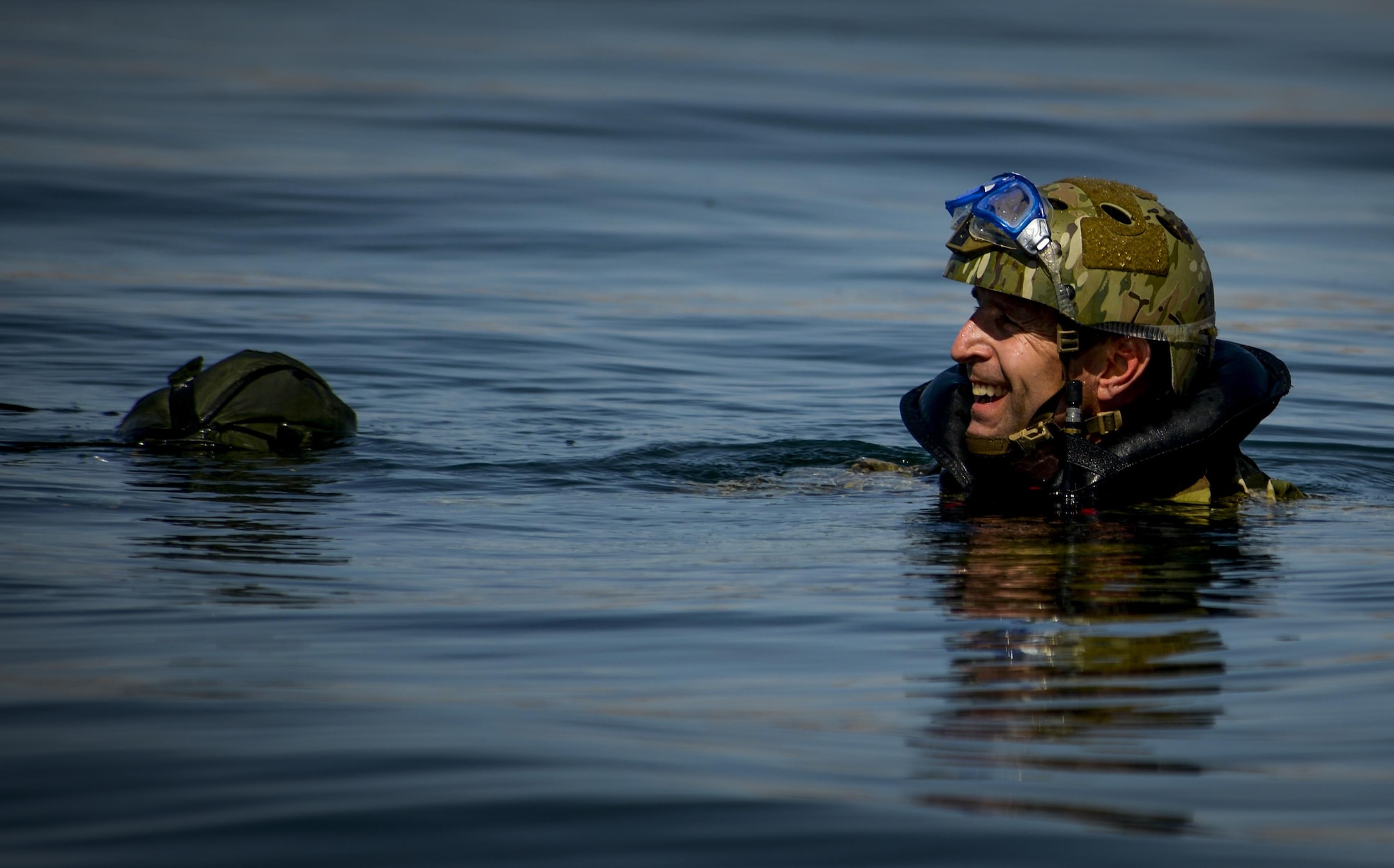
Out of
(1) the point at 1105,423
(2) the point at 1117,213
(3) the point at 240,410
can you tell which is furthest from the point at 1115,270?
(3) the point at 240,410

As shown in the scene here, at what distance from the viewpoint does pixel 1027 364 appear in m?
5.83

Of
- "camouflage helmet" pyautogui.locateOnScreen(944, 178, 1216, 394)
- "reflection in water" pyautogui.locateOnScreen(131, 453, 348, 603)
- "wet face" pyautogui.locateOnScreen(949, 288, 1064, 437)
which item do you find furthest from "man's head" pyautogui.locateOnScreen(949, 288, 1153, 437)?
"reflection in water" pyautogui.locateOnScreen(131, 453, 348, 603)

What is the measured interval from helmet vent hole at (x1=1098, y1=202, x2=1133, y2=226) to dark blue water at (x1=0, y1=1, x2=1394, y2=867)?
3.18 ft

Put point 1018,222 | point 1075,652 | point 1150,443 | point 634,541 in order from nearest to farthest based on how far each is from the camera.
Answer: point 1075,652, point 634,541, point 1018,222, point 1150,443

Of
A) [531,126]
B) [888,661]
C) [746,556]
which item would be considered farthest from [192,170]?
[888,661]

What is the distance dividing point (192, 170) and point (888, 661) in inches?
509

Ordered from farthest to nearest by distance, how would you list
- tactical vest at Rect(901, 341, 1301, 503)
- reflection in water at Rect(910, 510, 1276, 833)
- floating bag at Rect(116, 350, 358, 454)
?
floating bag at Rect(116, 350, 358, 454) → tactical vest at Rect(901, 341, 1301, 503) → reflection in water at Rect(910, 510, 1276, 833)

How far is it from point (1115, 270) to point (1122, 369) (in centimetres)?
39

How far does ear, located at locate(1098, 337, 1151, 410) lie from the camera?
590cm

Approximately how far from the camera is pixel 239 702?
338 cm

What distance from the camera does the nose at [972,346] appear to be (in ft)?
19.2

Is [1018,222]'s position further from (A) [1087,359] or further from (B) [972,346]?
(A) [1087,359]

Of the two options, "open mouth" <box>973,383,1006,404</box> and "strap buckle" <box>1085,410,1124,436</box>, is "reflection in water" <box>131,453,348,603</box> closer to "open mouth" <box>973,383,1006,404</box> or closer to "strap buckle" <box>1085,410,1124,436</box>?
"open mouth" <box>973,383,1006,404</box>

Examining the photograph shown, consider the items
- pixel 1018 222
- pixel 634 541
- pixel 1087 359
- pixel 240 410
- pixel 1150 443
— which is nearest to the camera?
pixel 634 541
